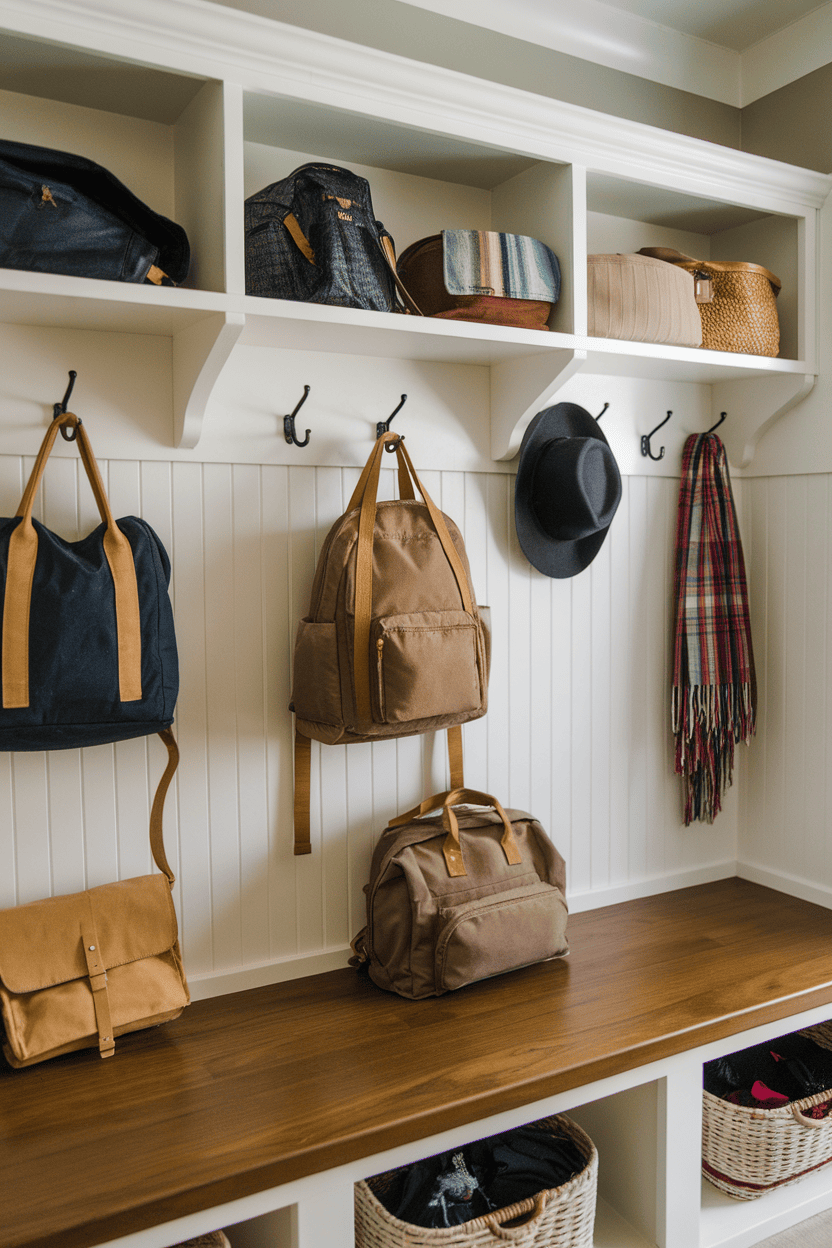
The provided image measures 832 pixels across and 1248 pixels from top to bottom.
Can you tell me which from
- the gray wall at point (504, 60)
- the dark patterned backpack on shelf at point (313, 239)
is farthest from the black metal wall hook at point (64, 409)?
the gray wall at point (504, 60)

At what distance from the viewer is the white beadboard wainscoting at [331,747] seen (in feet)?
5.41

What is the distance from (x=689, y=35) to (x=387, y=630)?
162 cm

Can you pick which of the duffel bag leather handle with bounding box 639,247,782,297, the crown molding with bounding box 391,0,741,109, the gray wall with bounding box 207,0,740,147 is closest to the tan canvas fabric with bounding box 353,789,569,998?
the duffel bag leather handle with bounding box 639,247,782,297

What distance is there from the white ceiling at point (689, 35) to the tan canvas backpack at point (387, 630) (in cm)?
96

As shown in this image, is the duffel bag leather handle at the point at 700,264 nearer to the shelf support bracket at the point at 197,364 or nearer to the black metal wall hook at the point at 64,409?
the shelf support bracket at the point at 197,364

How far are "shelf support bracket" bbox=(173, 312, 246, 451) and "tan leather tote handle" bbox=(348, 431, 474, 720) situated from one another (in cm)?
31

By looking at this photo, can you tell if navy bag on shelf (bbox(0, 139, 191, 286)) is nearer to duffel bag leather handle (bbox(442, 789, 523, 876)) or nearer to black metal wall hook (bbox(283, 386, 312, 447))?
black metal wall hook (bbox(283, 386, 312, 447))

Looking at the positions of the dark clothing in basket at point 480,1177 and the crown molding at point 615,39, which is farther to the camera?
the crown molding at point 615,39

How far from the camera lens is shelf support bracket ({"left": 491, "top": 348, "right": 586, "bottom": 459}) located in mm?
1814

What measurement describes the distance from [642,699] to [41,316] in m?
1.50

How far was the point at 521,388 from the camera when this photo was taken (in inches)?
75.2

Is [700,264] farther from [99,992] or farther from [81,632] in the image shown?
[99,992]

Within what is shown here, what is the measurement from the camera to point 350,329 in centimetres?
162

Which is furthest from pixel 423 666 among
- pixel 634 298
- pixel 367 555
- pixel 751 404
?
pixel 751 404
